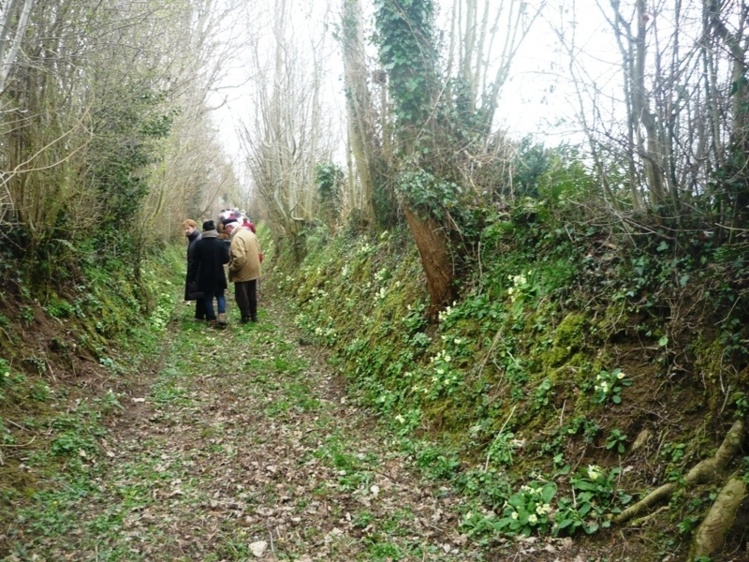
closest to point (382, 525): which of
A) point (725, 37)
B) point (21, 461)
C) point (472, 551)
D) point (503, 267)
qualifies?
point (472, 551)

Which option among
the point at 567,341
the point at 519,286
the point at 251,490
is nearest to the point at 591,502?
the point at 567,341

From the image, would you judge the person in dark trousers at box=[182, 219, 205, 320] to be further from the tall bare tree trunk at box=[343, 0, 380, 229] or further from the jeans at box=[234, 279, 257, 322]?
the tall bare tree trunk at box=[343, 0, 380, 229]

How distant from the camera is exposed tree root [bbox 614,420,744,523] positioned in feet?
11.9

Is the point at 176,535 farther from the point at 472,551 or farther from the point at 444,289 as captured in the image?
the point at 444,289

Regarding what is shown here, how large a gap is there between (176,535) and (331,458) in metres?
1.86

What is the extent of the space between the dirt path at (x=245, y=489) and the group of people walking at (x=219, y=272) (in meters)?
3.76

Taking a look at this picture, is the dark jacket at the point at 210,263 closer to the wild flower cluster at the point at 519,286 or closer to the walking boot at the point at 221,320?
the walking boot at the point at 221,320

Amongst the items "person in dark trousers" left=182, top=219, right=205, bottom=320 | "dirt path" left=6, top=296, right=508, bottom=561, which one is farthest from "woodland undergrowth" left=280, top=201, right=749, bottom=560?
"person in dark trousers" left=182, top=219, right=205, bottom=320

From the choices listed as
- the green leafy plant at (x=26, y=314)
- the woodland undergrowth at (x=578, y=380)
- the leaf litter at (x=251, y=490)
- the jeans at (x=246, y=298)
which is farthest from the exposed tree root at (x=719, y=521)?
the jeans at (x=246, y=298)

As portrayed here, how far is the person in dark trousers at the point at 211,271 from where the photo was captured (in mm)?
11648

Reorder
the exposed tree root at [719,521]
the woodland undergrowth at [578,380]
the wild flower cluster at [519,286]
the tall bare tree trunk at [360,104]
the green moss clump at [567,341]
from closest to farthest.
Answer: the exposed tree root at [719,521] → the woodland undergrowth at [578,380] → the green moss clump at [567,341] → the wild flower cluster at [519,286] → the tall bare tree trunk at [360,104]

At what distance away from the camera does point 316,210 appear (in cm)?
1914

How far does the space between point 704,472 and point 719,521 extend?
42cm

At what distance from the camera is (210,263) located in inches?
463
